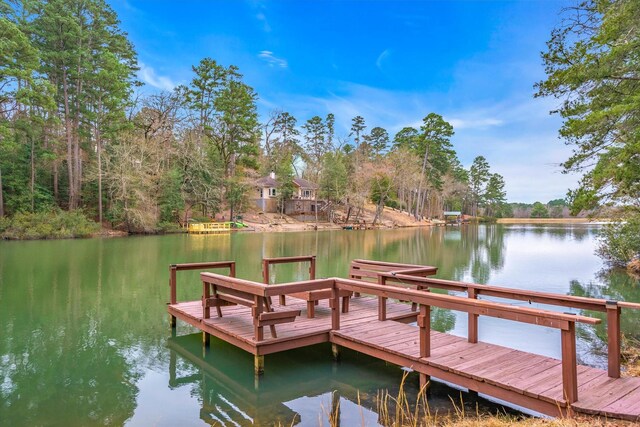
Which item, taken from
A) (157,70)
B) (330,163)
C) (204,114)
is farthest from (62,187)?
(330,163)

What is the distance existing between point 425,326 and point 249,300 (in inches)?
97.1

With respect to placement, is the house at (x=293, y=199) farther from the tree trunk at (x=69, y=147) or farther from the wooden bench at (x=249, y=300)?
the wooden bench at (x=249, y=300)

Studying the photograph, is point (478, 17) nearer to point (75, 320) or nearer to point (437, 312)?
point (437, 312)

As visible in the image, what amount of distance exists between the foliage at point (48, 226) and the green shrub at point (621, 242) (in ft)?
102

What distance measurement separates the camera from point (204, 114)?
46281 millimetres

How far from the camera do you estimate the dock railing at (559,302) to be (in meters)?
4.03

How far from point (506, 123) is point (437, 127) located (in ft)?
77.9

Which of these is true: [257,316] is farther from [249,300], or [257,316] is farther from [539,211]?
[539,211]

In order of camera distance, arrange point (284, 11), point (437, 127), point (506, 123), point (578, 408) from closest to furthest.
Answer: point (578, 408), point (284, 11), point (506, 123), point (437, 127)

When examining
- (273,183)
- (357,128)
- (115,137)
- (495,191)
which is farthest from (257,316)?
(495,191)

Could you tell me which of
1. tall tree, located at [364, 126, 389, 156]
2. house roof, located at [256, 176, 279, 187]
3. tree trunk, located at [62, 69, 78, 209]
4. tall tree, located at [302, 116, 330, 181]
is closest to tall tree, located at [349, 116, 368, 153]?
tall tree, located at [364, 126, 389, 156]

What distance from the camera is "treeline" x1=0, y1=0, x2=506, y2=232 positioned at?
29.6 metres

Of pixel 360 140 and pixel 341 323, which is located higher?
pixel 360 140

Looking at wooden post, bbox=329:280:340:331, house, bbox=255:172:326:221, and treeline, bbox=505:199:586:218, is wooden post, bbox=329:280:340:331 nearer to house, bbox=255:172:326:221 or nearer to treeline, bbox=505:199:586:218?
house, bbox=255:172:326:221
